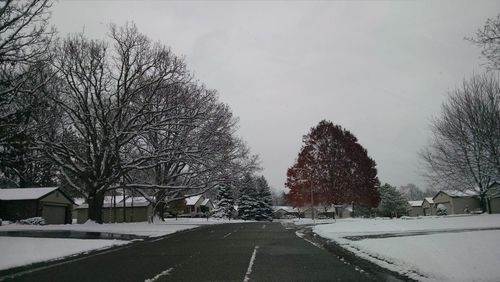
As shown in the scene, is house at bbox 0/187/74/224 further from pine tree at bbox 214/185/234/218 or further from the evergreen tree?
the evergreen tree

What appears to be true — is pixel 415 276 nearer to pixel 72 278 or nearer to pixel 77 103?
pixel 72 278

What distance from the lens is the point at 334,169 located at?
2029 inches

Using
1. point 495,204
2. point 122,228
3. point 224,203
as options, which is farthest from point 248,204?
point 122,228

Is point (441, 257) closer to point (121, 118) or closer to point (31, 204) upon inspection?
point (121, 118)

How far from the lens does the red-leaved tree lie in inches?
2008

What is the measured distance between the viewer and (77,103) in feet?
98.6

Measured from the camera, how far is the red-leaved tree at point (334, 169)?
51000 mm

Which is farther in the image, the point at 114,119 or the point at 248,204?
the point at 248,204

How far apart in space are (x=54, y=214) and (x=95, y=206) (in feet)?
71.1

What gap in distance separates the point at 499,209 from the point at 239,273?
5056cm

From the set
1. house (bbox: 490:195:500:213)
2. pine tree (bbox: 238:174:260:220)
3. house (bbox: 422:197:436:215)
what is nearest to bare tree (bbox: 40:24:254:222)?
house (bbox: 490:195:500:213)

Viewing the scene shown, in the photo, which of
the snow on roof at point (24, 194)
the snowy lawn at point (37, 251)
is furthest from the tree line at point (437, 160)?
the snow on roof at point (24, 194)

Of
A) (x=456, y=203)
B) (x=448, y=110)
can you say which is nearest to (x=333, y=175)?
(x=448, y=110)

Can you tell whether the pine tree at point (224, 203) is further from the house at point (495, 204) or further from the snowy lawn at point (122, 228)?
the snowy lawn at point (122, 228)
